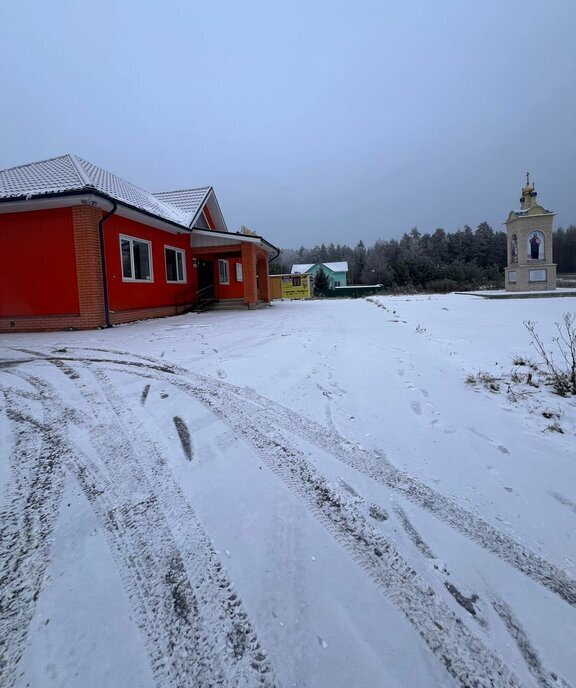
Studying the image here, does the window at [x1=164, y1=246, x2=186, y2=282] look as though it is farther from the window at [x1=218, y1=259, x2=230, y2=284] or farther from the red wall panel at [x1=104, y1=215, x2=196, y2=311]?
the window at [x1=218, y1=259, x2=230, y2=284]

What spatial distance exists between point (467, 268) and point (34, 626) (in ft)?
146

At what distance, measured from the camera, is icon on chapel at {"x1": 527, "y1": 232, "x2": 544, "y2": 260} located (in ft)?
64.9

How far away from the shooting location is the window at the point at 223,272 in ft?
62.2

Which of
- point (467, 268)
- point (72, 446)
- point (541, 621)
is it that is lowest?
point (541, 621)

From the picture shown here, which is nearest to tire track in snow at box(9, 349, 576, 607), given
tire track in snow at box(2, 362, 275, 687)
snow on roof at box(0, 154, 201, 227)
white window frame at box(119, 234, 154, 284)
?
tire track in snow at box(2, 362, 275, 687)

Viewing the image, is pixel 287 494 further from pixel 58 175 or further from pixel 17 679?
pixel 58 175

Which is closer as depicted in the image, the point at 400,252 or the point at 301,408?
the point at 301,408

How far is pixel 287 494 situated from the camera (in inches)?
81.7

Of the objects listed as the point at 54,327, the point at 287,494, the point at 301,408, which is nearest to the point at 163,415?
the point at 301,408

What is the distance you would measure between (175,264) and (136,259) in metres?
2.74

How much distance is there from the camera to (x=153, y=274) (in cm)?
1242

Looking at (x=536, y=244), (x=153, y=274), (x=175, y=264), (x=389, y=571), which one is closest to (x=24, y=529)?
(x=389, y=571)

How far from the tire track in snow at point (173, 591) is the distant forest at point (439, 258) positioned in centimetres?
3712

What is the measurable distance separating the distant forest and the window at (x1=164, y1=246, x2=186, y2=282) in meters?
27.1
